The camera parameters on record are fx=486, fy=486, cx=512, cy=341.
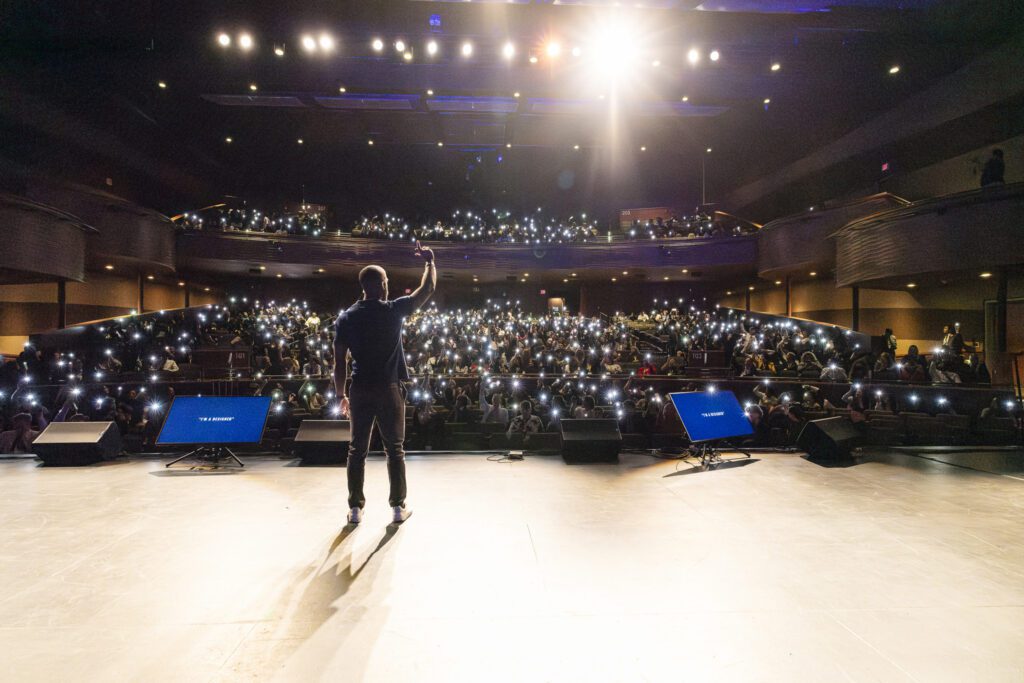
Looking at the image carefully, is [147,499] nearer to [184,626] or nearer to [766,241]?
[184,626]

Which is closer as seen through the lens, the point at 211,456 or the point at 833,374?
the point at 211,456

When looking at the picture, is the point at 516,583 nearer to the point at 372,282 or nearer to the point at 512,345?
the point at 372,282

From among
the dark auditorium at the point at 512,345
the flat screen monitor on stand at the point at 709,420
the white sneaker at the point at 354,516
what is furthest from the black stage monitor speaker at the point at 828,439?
the white sneaker at the point at 354,516

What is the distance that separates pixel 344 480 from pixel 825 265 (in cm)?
1611

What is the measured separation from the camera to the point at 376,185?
72.4 feet

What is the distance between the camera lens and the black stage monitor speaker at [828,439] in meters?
4.86

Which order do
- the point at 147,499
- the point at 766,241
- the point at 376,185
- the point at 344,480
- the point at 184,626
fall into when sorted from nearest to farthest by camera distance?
the point at 184,626, the point at 147,499, the point at 344,480, the point at 766,241, the point at 376,185

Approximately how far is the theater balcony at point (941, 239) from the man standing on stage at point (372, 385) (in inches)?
443

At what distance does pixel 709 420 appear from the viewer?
16.4ft

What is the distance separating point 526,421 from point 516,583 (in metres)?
4.36

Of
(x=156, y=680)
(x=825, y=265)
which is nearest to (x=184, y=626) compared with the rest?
(x=156, y=680)

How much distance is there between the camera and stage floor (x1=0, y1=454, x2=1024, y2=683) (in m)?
1.74

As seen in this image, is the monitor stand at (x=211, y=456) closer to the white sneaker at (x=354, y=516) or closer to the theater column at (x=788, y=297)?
the white sneaker at (x=354, y=516)

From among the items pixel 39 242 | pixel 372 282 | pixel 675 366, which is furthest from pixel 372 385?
pixel 39 242
